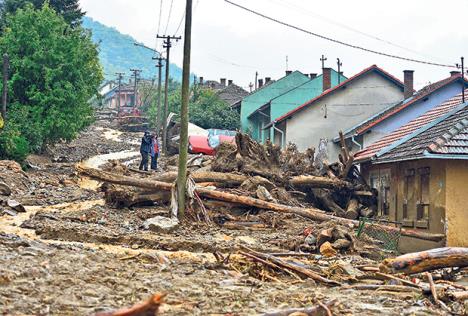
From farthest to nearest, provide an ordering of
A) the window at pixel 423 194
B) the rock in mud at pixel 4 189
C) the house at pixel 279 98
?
the house at pixel 279 98 → the rock in mud at pixel 4 189 → the window at pixel 423 194

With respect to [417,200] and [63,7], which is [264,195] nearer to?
[417,200]

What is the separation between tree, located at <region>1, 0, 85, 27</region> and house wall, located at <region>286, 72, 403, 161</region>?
18.3 meters

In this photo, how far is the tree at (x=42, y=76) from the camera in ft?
109

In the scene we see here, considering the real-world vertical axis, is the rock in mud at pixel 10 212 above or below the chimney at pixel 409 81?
below

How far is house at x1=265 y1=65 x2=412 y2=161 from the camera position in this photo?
40.6 meters

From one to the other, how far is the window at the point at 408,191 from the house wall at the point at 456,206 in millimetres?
2085

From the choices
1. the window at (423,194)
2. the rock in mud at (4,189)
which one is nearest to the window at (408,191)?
the window at (423,194)

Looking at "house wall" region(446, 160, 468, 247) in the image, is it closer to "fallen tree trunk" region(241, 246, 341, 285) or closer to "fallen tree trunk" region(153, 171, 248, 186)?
"fallen tree trunk" region(241, 246, 341, 285)

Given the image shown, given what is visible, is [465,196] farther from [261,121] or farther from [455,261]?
[261,121]

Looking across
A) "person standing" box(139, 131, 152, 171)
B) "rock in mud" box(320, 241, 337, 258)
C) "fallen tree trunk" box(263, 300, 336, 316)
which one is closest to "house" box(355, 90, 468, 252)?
"rock in mud" box(320, 241, 337, 258)

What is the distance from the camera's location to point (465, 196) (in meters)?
16.8

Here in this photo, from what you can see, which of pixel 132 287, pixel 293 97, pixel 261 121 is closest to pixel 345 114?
pixel 293 97

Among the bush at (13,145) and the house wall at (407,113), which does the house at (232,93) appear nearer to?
the house wall at (407,113)

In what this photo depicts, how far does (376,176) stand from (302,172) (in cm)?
281
